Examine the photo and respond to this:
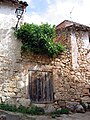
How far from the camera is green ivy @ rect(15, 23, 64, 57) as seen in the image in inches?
420

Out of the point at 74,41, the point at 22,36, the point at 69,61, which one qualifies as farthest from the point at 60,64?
the point at 22,36

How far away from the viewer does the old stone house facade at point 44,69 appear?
33.6 ft

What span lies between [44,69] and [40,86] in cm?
81

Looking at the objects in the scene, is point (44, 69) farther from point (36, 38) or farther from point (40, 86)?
point (36, 38)

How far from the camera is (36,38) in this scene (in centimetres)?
1066

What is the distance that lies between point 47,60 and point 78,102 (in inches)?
96.7

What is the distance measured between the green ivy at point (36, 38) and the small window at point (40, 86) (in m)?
1.02

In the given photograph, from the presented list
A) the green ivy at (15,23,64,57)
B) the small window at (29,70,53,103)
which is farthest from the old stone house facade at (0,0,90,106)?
the green ivy at (15,23,64,57)

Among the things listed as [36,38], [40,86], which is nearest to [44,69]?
[40,86]

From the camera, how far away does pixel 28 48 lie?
10711 millimetres

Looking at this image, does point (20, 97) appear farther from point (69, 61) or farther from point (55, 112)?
point (69, 61)

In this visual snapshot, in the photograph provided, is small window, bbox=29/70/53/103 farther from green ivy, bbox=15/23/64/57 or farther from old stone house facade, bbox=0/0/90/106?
green ivy, bbox=15/23/64/57

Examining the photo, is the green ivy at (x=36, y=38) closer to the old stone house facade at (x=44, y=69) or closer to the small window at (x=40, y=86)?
the old stone house facade at (x=44, y=69)

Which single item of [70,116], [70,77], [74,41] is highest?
[74,41]
